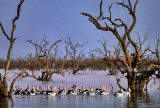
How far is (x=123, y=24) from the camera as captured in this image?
23344 millimetres

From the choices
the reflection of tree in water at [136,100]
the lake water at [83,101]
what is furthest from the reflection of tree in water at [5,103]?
the reflection of tree in water at [136,100]

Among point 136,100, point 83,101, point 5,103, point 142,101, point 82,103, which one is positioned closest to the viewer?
point 5,103

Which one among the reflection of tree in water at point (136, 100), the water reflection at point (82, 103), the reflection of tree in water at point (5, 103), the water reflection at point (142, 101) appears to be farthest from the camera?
the reflection of tree in water at point (136, 100)

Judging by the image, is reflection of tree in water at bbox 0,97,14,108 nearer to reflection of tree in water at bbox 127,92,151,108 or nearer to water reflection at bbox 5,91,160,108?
water reflection at bbox 5,91,160,108

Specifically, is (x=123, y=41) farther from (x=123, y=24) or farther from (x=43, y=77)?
(x=43, y=77)

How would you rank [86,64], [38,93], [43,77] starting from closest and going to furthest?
1. [38,93]
2. [43,77]
3. [86,64]

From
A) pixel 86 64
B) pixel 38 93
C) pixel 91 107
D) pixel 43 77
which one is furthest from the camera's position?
pixel 86 64

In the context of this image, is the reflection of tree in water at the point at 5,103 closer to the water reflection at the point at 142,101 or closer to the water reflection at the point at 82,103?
the water reflection at the point at 82,103

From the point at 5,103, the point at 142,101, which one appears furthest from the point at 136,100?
the point at 5,103

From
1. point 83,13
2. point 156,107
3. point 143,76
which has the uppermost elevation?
point 83,13

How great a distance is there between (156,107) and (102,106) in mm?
2563

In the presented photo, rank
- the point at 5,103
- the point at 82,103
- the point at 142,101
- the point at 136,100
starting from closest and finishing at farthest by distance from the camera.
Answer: the point at 5,103
the point at 82,103
the point at 142,101
the point at 136,100

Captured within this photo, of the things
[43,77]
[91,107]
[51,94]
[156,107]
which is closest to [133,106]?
[156,107]

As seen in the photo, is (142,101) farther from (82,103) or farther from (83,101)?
(82,103)
